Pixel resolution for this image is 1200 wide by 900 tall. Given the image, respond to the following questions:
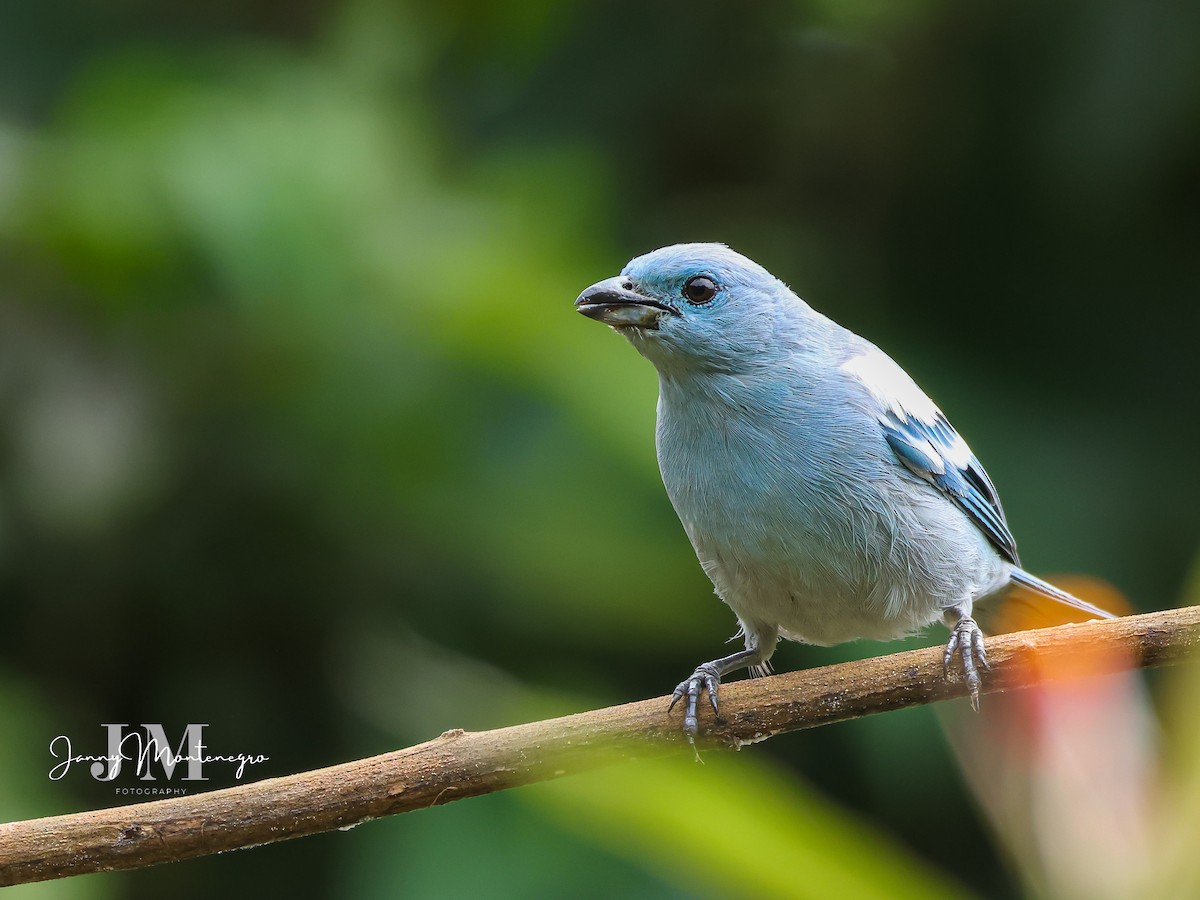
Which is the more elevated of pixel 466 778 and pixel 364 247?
pixel 364 247

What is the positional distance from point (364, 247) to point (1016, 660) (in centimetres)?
292

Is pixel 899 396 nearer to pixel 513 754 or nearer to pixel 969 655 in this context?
pixel 969 655

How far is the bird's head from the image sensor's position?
125 inches

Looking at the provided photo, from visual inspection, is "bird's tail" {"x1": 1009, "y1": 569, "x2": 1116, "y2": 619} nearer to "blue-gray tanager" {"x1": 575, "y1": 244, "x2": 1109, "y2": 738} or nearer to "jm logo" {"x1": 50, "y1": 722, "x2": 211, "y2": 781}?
"blue-gray tanager" {"x1": 575, "y1": 244, "x2": 1109, "y2": 738}

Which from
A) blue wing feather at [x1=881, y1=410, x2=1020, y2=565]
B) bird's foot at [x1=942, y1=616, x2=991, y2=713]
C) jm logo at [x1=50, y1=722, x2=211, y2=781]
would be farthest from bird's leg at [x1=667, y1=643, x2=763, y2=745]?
jm logo at [x1=50, y1=722, x2=211, y2=781]

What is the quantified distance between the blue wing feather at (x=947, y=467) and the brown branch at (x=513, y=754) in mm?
712

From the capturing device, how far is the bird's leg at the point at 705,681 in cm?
279

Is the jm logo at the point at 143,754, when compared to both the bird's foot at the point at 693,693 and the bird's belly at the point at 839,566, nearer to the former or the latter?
the bird's foot at the point at 693,693

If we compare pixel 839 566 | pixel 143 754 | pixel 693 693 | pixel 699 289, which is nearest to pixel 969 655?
pixel 839 566

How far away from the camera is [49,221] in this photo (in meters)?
4.54

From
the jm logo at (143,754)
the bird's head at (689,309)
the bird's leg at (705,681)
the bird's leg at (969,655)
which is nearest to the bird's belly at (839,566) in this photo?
the bird's leg at (705,681)

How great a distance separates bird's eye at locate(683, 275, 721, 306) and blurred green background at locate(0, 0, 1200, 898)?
112 centimetres

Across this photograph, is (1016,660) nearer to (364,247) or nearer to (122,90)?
(364,247)

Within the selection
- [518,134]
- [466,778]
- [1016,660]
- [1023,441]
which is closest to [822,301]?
[1023,441]
